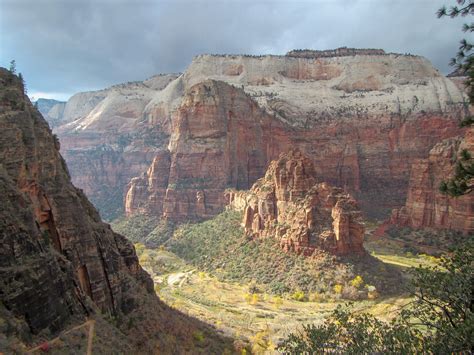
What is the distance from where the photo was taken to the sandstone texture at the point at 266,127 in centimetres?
8819

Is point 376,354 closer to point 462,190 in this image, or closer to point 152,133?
point 462,190

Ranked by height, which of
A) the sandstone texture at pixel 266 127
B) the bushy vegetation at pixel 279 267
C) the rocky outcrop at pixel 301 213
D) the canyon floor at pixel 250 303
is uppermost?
the sandstone texture at pixel 266 127

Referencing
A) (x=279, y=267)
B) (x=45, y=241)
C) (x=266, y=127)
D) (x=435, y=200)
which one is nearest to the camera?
(x=45, y=241)

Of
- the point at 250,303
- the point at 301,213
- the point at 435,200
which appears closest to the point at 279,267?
the point at 250,303

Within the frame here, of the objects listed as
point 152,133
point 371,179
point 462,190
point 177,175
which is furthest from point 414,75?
point 462,190

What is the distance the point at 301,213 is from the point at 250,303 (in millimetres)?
12827

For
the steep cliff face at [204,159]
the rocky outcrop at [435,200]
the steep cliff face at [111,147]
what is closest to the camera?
the rocky outcrop at [435,200]

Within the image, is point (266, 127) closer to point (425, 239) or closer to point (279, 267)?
point (425, 239)

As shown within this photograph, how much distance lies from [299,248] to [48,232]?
36.2 metres

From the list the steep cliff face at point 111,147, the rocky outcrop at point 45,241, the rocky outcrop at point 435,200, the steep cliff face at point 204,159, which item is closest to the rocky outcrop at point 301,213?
the steep cliff face at point 204,159

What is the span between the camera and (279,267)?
55812 mm

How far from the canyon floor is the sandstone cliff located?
9974 mm

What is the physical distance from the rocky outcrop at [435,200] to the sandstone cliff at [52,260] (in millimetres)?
51153

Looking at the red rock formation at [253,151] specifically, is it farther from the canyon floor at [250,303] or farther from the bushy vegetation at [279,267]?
the canyon floor at [250,303]
